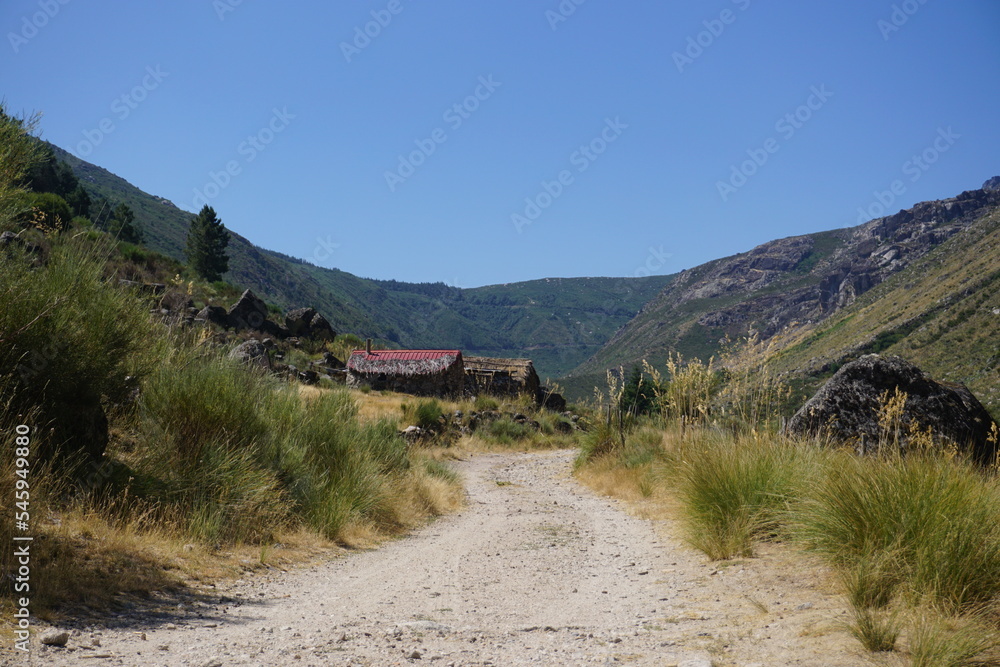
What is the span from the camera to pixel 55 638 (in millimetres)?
3018

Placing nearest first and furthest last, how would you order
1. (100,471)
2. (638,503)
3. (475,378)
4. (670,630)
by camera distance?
1. (670,630)
2. (100,471)
3. (638,503)
4. (475,378)

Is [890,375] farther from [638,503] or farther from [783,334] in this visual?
[638,503]

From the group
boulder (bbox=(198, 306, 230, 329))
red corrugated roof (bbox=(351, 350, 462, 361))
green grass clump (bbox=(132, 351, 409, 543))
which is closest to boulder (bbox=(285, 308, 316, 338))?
boulder (bbox=(198, 306, 230, 329))

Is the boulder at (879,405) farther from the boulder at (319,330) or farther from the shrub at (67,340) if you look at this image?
the boulder at (319,330)

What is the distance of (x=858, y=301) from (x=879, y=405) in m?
116

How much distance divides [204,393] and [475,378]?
71.6 ft

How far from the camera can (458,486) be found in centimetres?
1090

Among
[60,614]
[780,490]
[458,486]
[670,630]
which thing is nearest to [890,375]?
[780,490]

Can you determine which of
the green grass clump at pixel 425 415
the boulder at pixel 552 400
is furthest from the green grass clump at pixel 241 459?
the boulder at pixel 552 400

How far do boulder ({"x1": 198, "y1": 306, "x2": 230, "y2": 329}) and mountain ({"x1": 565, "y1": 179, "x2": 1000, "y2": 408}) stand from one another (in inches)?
819

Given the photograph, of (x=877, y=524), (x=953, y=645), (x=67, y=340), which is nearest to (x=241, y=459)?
(x=67, y=340)

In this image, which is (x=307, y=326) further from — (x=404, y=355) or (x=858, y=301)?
(x=858, y=301)

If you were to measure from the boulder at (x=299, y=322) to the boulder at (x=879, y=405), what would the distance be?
2610 cm

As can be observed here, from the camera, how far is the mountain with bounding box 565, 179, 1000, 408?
67.8 meters
